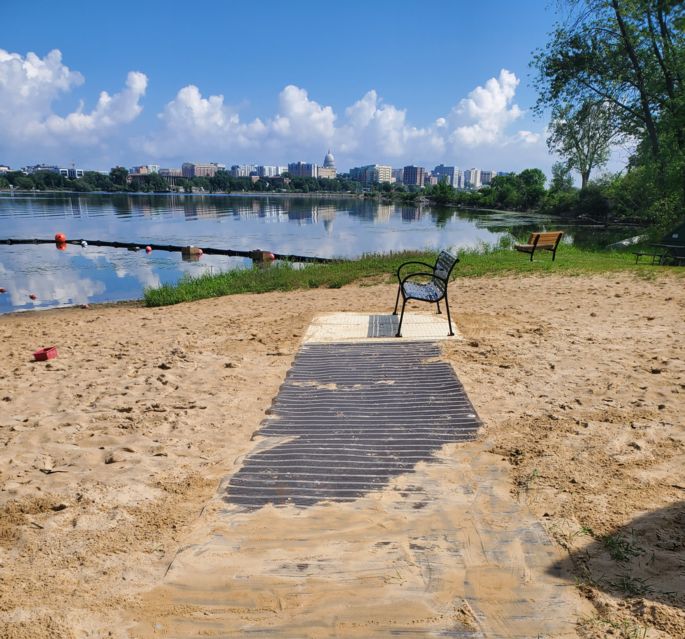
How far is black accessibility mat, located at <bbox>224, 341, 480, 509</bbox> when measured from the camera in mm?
3328

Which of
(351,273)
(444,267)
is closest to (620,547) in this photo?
(444,267)

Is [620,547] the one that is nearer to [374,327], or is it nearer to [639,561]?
[639,561]

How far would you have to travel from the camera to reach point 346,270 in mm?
14125

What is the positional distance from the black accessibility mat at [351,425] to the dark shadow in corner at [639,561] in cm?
123

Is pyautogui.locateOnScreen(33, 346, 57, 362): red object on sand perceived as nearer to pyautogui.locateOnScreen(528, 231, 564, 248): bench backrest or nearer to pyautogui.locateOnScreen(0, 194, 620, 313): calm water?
pyautogui.locateOnScreen(0, 194, 620, 313): calm water

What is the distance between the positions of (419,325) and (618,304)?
3.70 meters

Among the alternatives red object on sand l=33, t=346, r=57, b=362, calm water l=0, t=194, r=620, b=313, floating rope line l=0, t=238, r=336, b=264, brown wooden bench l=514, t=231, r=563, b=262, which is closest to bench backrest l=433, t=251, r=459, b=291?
red object on sand l=33, t=346, r=57, b=362

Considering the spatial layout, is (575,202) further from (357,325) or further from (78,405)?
(78,405)

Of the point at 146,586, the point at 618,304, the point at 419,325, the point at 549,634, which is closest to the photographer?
the point at 549,634

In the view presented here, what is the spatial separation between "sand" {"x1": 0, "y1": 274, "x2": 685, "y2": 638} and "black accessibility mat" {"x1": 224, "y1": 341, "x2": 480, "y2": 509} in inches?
6.8

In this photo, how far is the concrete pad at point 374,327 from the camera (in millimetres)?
6746

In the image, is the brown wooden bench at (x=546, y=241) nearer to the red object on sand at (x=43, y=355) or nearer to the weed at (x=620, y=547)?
the red object on sand at (x=43, y=355)

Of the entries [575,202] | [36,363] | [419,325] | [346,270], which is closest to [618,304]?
[419,325]

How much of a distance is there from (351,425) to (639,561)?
2248 millimetres
